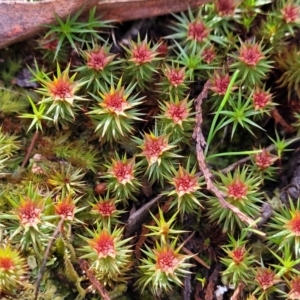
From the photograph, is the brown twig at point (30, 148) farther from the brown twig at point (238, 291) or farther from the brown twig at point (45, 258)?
the brown twig at point (238, 291)

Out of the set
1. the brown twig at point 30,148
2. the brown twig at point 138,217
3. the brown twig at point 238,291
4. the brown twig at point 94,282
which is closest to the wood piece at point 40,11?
the brown twig at point 30,148

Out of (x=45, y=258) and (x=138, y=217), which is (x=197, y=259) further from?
(x=45, y=258)

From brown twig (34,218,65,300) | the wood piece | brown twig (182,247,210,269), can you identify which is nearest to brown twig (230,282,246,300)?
brown twig (182,247,210,269)

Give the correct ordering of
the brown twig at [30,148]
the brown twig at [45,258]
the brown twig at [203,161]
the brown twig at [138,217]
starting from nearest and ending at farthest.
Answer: the brown twig at [45,258] < the brown twig at [203,161] < the brown twig at [138,217] < the brown twig at [30,148]

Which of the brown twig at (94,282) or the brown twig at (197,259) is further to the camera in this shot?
the brown twig at (197,259)

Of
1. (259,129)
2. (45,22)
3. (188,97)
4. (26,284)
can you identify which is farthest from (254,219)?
(45,22)

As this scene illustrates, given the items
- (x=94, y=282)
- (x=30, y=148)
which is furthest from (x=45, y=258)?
(x=30, y=148)

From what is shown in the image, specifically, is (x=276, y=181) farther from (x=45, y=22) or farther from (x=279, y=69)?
(x=45, y=22)

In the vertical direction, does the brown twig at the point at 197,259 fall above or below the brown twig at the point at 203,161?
below
